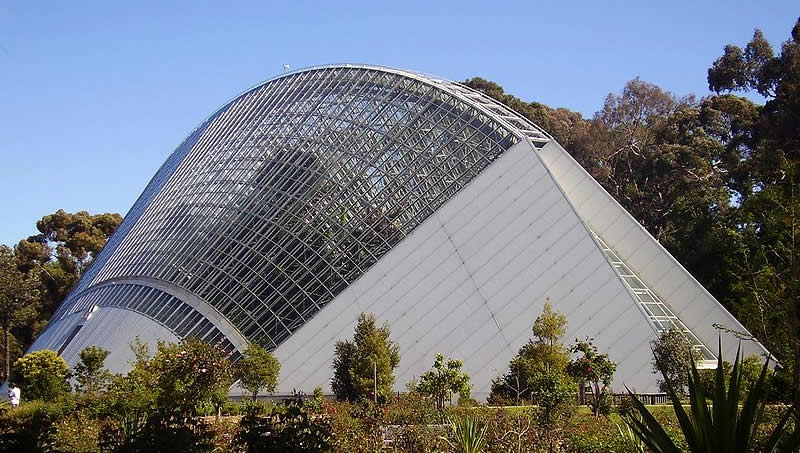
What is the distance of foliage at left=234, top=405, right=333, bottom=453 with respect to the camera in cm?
1138

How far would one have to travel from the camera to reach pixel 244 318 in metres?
33.7

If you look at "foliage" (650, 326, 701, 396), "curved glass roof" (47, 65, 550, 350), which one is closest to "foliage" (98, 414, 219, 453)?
"foliage" (650, 326, 701, 396)

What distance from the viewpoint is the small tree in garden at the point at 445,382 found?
985 inches

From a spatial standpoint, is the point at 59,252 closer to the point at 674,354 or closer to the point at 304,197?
the point at 304,197

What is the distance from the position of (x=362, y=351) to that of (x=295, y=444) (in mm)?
16546

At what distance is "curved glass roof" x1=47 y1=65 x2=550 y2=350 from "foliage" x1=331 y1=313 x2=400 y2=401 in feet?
11.5

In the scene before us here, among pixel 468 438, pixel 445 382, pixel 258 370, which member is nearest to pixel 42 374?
pixel 258 370

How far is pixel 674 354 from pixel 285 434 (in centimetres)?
1676

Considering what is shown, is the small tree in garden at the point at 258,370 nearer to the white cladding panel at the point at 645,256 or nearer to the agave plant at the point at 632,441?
the white cladding panel at the point at 645,256

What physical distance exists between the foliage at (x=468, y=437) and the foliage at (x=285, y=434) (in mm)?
2255

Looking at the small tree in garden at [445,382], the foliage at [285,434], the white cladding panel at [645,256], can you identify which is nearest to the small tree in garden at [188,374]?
the small tree in garden at [445,382]

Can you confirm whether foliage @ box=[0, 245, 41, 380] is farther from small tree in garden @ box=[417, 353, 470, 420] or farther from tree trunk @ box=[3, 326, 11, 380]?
small tree in garden @ box=[417, 353, 470, 420]

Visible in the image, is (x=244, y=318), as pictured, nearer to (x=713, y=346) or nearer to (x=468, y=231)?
(x=468, y=231)

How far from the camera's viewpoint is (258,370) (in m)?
29.0
